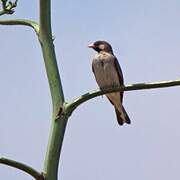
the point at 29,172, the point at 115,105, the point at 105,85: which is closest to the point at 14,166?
the point at 29,172

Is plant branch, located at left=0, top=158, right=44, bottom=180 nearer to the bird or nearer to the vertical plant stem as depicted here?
the vertical plant stem

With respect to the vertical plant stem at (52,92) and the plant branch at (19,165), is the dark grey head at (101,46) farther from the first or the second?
the plant branch at (19,165)

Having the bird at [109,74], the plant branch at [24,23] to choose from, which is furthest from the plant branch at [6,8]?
the bird at [109,74]

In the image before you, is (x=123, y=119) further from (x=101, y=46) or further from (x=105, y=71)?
(x=101, y=46)

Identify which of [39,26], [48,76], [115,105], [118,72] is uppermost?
[39,26]

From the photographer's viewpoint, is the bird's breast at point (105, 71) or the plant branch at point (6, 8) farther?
the bird's breast at point (105, 71)

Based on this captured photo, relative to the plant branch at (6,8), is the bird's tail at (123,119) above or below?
below

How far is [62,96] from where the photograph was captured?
2365 mm

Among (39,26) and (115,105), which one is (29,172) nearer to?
(39,26)

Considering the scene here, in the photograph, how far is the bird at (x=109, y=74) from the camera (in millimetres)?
6668

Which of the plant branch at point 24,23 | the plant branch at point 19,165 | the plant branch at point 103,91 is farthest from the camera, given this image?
the plant branch at point 24,23

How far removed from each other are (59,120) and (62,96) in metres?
0.13

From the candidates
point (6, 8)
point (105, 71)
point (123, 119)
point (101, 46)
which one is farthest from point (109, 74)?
point (6, 8)

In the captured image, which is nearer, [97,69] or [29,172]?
[29,172]
